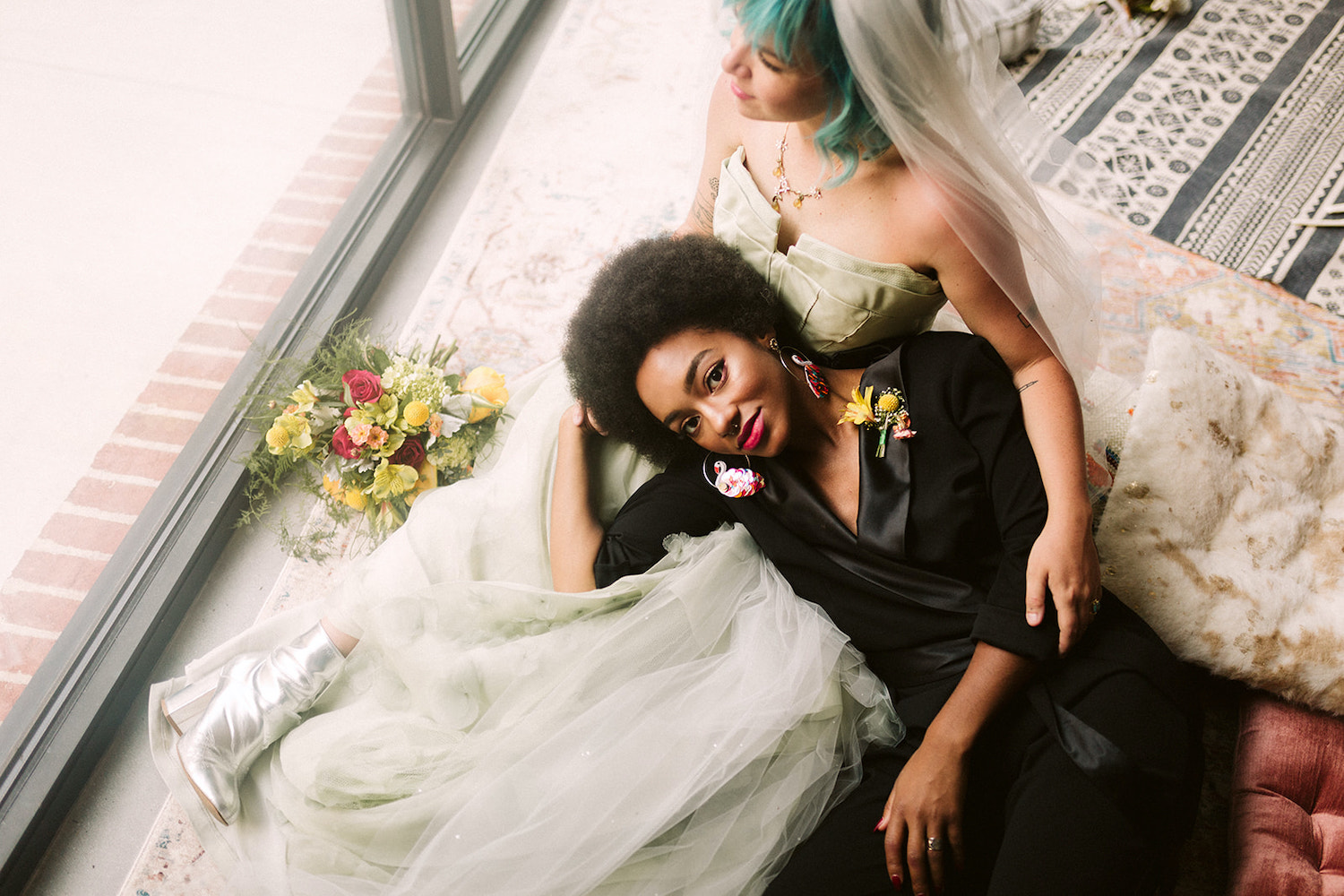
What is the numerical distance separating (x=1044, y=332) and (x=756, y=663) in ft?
2.44

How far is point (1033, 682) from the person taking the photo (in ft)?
4.71

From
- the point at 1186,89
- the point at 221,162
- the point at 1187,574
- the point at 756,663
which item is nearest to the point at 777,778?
the point at 756,663

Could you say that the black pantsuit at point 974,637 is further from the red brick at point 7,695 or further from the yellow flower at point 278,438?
the red brick at point 7,695

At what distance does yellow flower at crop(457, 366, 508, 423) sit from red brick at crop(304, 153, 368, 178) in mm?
988

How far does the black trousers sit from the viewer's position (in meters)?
1.28

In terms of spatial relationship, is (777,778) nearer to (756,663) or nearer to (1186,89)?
(756,663)

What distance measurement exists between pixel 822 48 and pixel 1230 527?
3.76ft

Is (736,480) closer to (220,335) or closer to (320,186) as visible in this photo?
(220,335)

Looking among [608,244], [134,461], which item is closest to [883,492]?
[608,244]

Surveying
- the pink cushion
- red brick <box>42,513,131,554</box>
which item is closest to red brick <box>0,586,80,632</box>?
red brick <box>42,513,131,554</box>

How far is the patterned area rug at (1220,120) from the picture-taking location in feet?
8.55

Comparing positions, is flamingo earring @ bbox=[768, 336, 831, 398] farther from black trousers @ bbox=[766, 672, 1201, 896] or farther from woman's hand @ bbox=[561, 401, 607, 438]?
black trousers @ bbox=[766, 672, 1201, 896]

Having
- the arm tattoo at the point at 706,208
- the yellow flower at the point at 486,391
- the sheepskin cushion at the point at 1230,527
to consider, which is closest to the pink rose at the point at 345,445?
the yellow flower at the point at 486,391

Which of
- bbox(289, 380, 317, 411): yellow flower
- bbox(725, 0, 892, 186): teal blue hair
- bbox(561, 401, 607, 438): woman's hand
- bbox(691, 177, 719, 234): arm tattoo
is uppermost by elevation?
bbox(725, 0, 892, 186): teal blue hair
